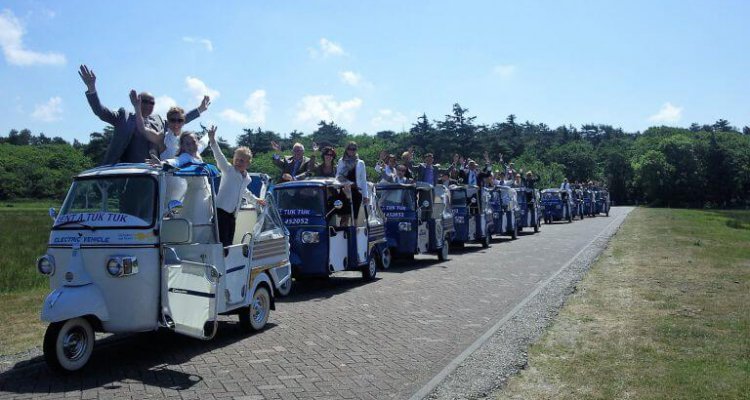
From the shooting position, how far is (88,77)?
8.21m

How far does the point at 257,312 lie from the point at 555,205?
34904 millimetres

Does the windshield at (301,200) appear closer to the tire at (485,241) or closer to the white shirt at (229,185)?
the white shirt at (229,185)

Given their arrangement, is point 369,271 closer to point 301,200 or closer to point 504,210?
point 301,200

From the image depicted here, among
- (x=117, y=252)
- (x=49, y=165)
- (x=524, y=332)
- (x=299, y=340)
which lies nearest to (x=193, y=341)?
(x=299, y=340)

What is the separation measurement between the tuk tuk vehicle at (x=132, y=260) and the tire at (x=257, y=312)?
649 millimetres

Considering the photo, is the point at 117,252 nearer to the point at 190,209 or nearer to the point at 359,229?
the point at 190,209

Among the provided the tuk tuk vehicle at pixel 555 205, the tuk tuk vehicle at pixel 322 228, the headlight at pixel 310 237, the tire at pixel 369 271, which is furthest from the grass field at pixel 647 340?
the tuk tuk vehicle at pixel 555 205

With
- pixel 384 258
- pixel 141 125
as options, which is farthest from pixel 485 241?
pixel 141 125

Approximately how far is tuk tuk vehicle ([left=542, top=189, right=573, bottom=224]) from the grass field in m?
25.8

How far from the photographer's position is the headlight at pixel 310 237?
12.7 metres

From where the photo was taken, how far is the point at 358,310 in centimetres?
1088

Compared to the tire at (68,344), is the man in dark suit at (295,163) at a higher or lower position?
higher

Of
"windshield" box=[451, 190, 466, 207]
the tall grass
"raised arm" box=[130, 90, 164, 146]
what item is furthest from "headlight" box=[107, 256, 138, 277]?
"windshield" box=[451, 190, 466, 207]

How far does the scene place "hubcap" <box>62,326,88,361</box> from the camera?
6.59 meters
